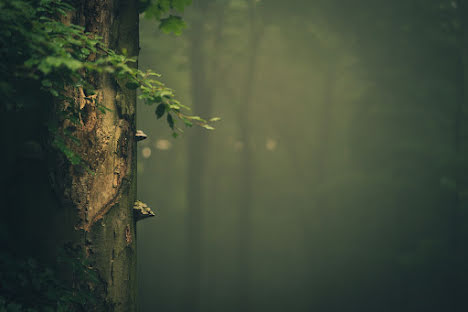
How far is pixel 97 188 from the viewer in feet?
4.75

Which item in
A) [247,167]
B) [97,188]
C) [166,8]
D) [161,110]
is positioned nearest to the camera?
[97,188]

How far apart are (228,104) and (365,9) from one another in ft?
17.9

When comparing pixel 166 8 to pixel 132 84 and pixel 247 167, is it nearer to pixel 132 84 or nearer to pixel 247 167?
pixel 132 84

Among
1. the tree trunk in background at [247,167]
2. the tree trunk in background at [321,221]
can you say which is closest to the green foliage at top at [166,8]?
the tree trunk in background at [247,167]

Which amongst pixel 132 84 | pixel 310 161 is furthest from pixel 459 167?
pixel 132 84

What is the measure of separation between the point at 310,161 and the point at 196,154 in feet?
14.7

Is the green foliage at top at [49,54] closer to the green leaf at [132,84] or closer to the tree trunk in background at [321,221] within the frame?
the green leaf at [132,84]

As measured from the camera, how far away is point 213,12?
11.3 m

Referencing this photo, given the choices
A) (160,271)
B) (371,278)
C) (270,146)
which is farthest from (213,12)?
(371,278)

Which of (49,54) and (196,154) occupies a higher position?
(49,54)

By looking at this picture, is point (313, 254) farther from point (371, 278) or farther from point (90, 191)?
point (90, 191)

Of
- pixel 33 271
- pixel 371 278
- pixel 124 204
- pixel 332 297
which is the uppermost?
pixel 124 204

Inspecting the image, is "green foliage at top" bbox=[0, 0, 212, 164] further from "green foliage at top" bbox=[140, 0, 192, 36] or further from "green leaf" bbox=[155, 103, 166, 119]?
"green foliage at top" bbox=[140, 0, 192, 36]

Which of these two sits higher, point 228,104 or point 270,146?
point 228,104
